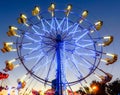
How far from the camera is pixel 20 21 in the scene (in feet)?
76.4

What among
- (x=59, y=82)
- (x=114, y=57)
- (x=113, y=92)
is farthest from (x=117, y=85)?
(x=59, y=82)

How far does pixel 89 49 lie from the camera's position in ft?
74.3

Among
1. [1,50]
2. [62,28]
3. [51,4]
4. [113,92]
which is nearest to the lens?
[1,50]

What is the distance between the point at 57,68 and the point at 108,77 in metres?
4.97

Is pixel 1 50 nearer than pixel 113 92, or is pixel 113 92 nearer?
pixel 1 50

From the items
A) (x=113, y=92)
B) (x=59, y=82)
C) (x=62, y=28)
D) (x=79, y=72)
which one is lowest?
(x=59, y=82)

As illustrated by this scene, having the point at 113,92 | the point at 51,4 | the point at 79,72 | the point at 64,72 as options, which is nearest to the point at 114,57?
the point at 79,72

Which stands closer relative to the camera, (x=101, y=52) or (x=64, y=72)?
(x=64, y=72)

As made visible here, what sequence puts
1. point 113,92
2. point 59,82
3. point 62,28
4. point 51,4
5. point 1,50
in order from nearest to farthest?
point 59,82 < point 1,50 < point 62,28 < point 51,4 < point 113,92

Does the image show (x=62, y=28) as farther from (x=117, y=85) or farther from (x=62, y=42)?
(x=117, y=85)

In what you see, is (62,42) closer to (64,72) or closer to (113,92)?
(64,72)

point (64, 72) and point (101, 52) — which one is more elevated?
point (101, 52)

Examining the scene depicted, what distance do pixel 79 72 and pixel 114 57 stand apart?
3563 mm

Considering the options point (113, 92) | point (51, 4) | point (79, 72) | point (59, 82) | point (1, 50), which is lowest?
point (59, 82)
